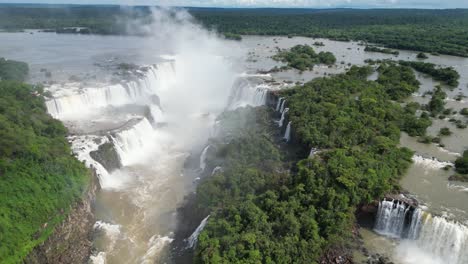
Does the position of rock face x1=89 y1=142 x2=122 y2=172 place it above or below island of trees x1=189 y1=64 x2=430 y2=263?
below

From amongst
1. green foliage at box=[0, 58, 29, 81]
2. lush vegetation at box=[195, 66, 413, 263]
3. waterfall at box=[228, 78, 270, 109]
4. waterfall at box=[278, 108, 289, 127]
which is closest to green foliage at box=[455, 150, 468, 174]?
lush vegetation at box=[195, 66, 413, 263]

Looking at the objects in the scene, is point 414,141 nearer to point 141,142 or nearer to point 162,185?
point 162,185

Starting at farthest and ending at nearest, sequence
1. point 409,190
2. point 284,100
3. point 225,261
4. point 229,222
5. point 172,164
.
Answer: point 284,100, point 172,164, point 409,190, point 229,222, point 225,261

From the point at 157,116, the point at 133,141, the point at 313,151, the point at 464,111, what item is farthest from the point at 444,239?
the point at 157,116

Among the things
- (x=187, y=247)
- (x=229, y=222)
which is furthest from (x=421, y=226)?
(x=187, y=247)

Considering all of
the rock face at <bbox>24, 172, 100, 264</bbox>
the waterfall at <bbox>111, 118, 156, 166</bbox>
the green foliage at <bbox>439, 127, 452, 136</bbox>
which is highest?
the green foliage at <bbox>439, 127, 452, 136</bbox>

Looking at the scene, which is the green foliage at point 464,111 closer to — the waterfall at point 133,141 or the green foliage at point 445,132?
the green foliage at point 445,132

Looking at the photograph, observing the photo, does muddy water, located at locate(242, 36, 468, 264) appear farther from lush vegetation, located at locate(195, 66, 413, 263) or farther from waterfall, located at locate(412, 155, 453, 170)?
lush vegetation, located at locate(195, 66, 413, 263)

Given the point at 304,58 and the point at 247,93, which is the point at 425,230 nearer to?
the point at 247,93
